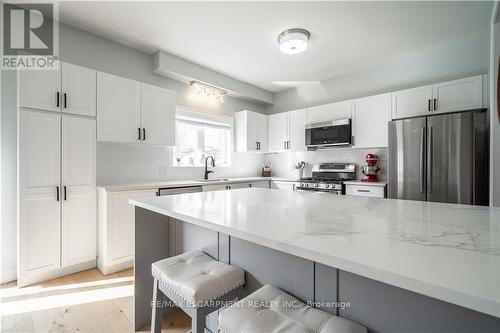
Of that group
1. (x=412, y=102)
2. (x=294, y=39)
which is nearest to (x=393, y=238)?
(x=294, y=39)

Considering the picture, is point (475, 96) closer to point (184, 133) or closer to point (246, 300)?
point (246, 300)

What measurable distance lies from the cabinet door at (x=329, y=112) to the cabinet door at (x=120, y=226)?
9.78 feet

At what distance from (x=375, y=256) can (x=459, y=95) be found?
3.21 m

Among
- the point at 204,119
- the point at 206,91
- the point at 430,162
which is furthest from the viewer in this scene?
the point at 204,119

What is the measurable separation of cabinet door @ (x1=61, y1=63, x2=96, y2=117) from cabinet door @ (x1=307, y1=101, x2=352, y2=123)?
3.19 meters

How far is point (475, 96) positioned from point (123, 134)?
4.11 m

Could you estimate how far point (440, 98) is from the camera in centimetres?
284

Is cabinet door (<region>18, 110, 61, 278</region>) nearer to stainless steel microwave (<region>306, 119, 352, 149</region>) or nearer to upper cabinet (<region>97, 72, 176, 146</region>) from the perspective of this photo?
upper cabinet (<region>97, 72, 176, 146</region>)

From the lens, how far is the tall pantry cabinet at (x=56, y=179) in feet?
6.88

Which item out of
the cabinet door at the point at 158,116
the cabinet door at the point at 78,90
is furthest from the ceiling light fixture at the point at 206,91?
the cabinet door at the point at 78,90

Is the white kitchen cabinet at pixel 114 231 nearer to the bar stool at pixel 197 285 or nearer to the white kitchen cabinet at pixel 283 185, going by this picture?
the bar stool at pixel 197 285

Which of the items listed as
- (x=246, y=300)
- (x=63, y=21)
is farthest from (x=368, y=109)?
(x=63, y=21)

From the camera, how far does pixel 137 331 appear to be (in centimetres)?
157

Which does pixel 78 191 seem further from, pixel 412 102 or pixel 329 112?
pixel 412 102
